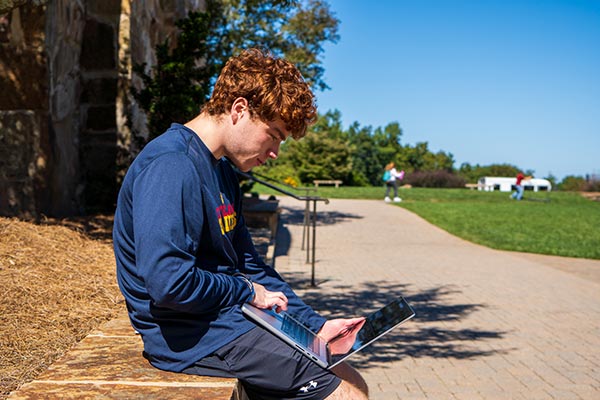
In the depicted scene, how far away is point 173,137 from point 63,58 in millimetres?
5716

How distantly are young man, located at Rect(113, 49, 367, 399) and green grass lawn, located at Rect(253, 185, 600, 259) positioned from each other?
1290 centimetres

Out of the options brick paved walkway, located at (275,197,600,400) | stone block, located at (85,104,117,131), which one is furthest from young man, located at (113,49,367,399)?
stone block, located at (85,104,117,131)

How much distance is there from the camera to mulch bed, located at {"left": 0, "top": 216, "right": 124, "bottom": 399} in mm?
3055

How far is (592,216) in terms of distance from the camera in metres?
24.0

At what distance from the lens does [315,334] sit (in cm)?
254

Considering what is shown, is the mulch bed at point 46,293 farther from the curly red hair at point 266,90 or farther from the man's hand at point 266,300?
the curly red hair at point 266,90

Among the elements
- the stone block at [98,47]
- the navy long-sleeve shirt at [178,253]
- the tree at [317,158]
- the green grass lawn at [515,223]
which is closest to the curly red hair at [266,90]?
the navy long-sleeve shirt at [178,253]

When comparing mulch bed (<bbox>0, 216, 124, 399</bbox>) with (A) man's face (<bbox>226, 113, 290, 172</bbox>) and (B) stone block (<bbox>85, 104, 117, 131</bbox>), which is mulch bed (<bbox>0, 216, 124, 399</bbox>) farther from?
(B) stone block (<bbox>85, 104, 117, 131</bbox>)

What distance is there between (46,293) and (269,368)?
223cm

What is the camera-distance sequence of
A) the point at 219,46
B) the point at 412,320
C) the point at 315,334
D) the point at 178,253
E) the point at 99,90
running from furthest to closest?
1. the point at 219,46
2. the point at 99,90
3. the point at 412,320
4. the point at 315,334
5. the point at 178,253

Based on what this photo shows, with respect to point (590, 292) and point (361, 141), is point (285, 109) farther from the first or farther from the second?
point (361, 141)

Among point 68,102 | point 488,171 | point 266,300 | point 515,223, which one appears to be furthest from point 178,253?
point 488,171

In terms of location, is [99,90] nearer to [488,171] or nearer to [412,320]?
[412,320]

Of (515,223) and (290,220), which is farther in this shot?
(515,223)
